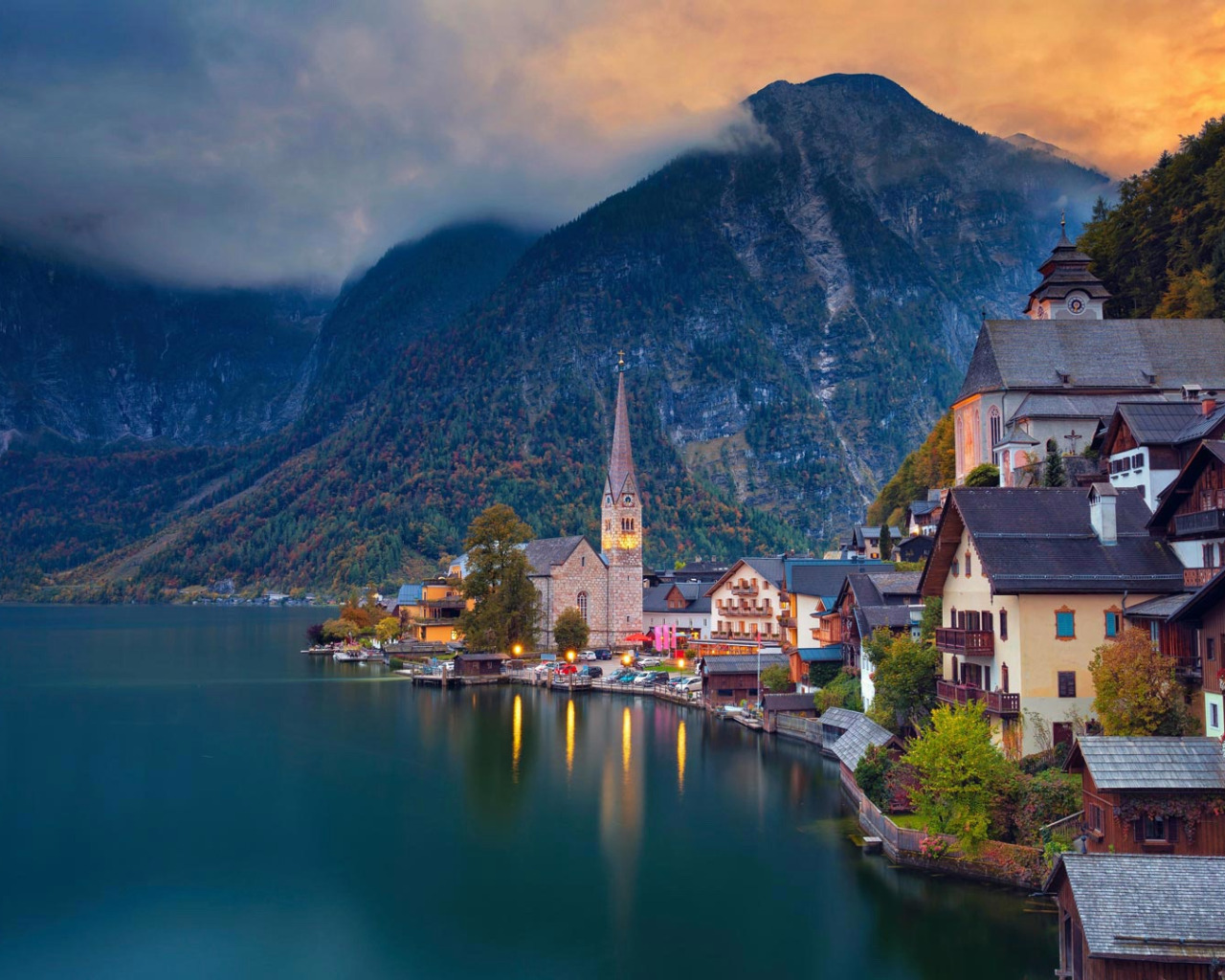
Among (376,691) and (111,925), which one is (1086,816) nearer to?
(111,925)

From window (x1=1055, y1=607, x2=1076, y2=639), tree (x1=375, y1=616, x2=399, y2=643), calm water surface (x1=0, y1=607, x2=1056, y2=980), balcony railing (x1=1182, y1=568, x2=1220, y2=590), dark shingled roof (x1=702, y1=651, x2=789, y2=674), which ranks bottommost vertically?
calm water surface (x1=0, y1=607, x2=1056, y2=980)

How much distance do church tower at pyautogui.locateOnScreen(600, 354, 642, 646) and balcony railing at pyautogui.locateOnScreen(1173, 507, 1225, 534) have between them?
90254mm

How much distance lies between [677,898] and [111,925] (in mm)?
18567

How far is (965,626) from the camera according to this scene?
42.8 meters

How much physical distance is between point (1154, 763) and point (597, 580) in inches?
3811

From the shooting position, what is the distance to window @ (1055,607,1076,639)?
37.8 metres

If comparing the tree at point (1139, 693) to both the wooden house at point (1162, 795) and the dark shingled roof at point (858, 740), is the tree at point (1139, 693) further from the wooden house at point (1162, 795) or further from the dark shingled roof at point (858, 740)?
the dark shingled roof at point (858, 740)

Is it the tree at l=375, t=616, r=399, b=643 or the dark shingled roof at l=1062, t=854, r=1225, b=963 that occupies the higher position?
the tree at l=375, t=616, r=399, b=643

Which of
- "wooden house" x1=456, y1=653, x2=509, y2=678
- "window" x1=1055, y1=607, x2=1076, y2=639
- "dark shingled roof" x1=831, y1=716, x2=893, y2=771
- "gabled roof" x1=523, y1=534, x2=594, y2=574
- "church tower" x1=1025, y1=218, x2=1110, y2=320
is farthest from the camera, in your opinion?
"gabled roof" x1=523, y1=534, x2=594, y2=574

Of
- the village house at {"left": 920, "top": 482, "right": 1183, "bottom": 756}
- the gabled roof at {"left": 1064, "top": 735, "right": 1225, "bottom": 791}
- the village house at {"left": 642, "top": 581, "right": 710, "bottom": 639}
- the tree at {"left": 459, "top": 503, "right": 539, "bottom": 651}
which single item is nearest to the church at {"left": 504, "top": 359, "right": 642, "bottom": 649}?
the village house at {"left": 642, "top": 581, "right": 710, "bottom": 639}

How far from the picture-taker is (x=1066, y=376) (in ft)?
238

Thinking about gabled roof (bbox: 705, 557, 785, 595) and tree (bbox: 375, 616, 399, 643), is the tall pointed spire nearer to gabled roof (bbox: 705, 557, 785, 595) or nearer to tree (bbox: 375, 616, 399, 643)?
tree (bbox: 375, 616, 399, 643)

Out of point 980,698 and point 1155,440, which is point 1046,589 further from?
point 1155,440

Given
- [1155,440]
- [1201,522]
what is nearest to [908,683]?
[1155,440]
